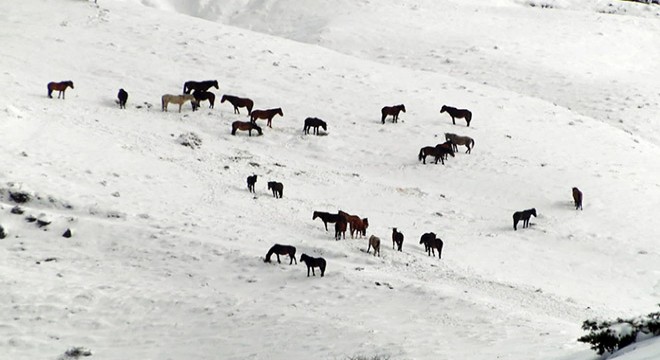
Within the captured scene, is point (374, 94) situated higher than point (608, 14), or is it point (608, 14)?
point (608, 14)

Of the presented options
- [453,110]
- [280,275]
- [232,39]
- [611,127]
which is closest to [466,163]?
[453,110]

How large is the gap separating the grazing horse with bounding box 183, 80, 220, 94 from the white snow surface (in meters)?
0.86

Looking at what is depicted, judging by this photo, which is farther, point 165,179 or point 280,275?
point 165,179

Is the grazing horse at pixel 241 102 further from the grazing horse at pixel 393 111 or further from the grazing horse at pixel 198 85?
the grazing horse at pixel 393 111

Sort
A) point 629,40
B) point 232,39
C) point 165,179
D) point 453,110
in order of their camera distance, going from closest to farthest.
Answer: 1. point 165,179
2. point 453,110
3. point 232,39
4. point 629,40

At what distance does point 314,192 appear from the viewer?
80.7 ft

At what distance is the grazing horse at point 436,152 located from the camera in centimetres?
2752

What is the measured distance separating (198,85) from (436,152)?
10.7 m

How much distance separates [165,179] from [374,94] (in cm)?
1375

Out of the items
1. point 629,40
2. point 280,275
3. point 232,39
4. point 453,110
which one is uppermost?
point 629,40

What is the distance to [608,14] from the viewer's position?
54688 millimetres

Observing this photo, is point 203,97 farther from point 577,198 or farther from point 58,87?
point 577,198

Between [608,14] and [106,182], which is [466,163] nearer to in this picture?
[106,182]

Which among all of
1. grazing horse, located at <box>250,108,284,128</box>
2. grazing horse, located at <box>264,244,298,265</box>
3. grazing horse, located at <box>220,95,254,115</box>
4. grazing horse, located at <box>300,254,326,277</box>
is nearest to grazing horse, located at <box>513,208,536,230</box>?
grazing horse, located at <box>300,254,326,277</box>
